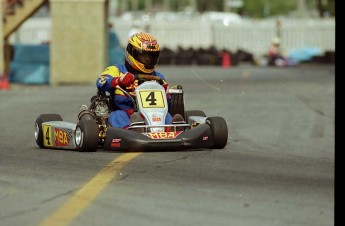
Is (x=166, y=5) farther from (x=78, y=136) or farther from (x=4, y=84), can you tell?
(x=78, y=136)

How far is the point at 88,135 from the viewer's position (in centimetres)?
1258

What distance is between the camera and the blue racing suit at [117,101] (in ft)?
43.3

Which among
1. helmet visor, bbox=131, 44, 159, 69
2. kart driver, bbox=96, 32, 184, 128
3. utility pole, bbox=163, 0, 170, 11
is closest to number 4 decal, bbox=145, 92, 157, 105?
kart driver, bbox=96, 32, 184, 128

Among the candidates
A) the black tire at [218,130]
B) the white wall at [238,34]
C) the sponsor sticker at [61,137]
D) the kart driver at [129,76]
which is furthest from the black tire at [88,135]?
the white wall at [238,34]

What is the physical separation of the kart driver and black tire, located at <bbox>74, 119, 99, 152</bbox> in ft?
1.85

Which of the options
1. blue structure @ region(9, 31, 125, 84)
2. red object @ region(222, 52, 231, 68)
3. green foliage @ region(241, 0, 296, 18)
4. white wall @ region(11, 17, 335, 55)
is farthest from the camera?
green foliage @ region(241, 0, 296, 18)

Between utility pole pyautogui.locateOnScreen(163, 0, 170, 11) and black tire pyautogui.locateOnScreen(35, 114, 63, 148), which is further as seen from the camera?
utility pole pyautogui.locateOnScreen(163, 0, 170, 11)

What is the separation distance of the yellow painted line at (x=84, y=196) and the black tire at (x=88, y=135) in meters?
1.06

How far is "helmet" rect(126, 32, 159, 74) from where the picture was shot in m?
13.8

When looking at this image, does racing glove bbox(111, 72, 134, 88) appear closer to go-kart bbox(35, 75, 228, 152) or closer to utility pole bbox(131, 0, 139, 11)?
go-kart bbox(35, 75, 228, 152)

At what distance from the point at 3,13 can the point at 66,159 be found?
24519mm

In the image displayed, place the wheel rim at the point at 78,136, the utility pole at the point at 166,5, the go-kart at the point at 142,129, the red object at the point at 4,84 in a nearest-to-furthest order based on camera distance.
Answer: the go-kart at the point at 142,129 < the wheel rim at the point at 78,136 < the red object at the point at 4,84 < the utility pole at the point at 166,5

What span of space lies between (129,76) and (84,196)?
4652 mm

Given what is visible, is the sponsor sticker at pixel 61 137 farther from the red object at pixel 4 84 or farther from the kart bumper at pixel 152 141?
the red object at pixel 4 84
